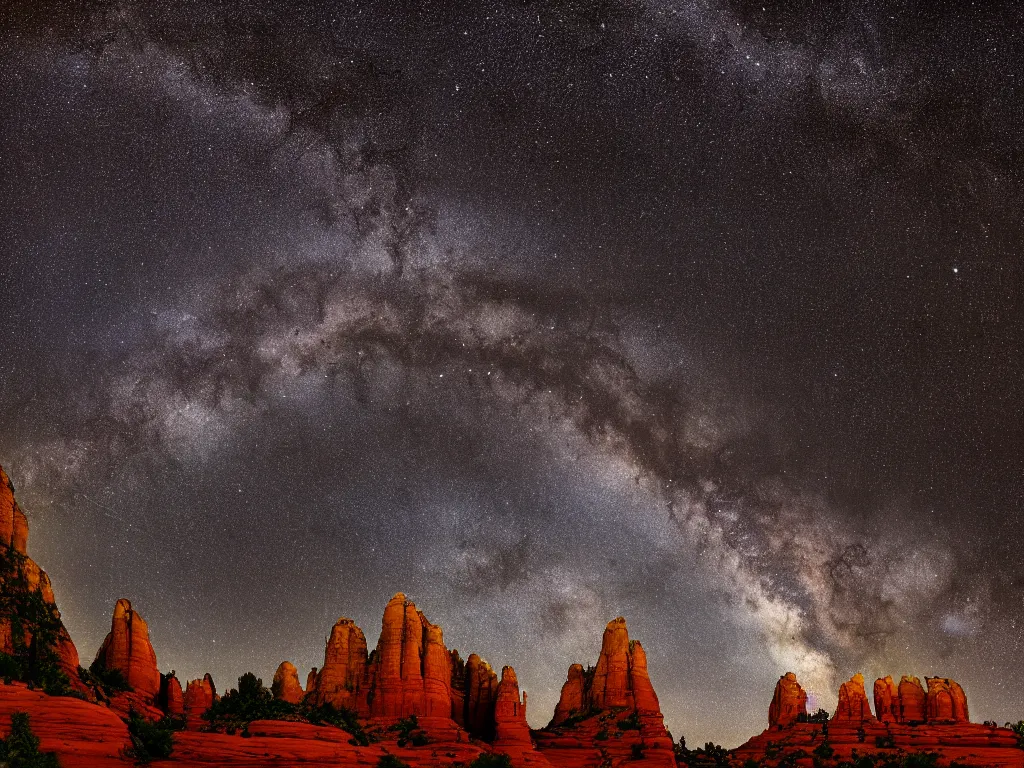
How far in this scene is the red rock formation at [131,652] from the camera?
7431 cm

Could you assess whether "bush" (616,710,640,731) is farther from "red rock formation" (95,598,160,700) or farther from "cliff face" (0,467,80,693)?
"cliff face" (0,467,80,693)

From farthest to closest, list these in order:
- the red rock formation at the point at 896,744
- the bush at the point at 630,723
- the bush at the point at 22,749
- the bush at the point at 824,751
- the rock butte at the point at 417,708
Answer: the bush at the point at 824,751, the red rock formation at the point at 896,744, the bush at the point at 630,723, the rock butte at the point at 417,708, the bush at the point at 22,749

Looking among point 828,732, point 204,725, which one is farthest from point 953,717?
point 204,725

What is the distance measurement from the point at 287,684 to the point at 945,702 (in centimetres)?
6605

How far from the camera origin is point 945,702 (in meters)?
103

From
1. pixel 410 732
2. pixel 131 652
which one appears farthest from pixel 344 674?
pixel 131 652

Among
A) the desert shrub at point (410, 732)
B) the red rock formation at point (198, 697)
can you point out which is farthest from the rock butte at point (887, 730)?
the red rock formation at point (198, 697)

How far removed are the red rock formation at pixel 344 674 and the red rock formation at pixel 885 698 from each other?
54.4 meters

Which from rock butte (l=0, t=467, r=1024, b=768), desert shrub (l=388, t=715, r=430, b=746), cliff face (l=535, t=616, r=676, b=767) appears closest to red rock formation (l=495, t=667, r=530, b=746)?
rock butte (l=0, t=467, r=1024, b=768)

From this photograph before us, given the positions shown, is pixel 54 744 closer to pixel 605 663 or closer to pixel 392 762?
pixel 392 762

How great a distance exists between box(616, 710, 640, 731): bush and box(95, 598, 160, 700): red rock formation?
131ft

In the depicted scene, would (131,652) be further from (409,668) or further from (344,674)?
(409,668)

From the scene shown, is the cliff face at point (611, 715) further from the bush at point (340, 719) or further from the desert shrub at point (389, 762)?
the desert shrub at point (389, 762)

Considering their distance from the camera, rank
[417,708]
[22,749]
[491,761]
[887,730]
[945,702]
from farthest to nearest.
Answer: [945,702] < [887,730] < [417,708] < [491,761] < [22,749]
